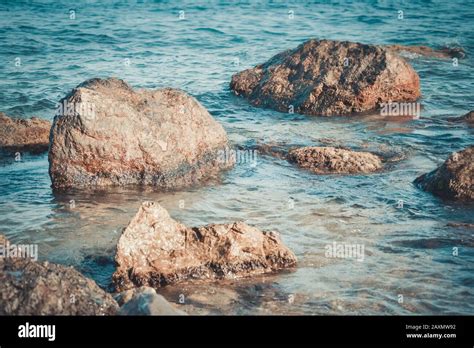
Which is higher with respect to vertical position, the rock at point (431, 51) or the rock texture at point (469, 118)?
the rock at point (431, 51)

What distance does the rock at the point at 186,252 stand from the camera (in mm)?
6062

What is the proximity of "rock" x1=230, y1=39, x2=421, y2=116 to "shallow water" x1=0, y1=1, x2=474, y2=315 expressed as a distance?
1.24 ft

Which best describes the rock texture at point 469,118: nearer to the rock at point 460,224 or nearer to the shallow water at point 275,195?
the shallow water at point 275,195

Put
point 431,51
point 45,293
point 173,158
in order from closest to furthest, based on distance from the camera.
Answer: point 45,293 < point 173,158 < point 431,51

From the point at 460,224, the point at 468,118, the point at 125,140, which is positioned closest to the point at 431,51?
the point at 468,118

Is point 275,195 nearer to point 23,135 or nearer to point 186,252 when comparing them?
point 186,252

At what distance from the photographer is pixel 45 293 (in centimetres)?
479

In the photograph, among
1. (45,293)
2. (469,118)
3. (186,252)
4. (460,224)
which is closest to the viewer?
(45,293)

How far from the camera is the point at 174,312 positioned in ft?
14.9

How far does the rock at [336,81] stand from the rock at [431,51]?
4.44m

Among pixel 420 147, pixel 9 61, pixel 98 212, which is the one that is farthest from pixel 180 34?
pixel 98 212

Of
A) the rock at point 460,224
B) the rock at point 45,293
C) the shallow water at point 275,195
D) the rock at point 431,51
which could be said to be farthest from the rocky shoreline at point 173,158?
the rock at point 431,51

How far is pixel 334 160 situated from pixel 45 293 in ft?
17.5

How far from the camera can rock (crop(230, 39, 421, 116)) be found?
484 inches
